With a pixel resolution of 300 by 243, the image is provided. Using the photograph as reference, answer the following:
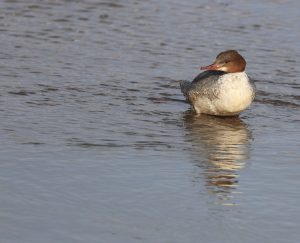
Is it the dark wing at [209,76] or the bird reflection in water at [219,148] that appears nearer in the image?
the bird reflection in water at [219,148]

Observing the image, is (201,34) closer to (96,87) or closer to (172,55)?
(172,55)

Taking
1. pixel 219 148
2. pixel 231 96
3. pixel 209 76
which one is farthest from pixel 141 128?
pixel 209 76

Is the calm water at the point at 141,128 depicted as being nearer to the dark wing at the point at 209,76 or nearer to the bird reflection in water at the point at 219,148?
the bird reflection in water at the point at 219,148

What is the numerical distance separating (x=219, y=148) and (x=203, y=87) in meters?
1.84

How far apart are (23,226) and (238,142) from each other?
348 cm

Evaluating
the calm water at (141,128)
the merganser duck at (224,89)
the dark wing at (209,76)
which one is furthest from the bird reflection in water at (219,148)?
the dark wing at (209,76)

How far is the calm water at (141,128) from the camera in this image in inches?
290

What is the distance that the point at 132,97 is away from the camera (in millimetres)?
11688

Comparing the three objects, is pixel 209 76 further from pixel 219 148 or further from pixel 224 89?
pixel 219 148

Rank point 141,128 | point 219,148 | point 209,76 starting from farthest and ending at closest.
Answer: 1. point 209,76
2. point 141,128
3. point 219,148

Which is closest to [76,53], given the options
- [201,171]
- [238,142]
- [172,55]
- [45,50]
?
[45,50]

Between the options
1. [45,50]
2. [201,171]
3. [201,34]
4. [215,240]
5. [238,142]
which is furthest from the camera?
[201,34]

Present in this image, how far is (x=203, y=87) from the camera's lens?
11438mm

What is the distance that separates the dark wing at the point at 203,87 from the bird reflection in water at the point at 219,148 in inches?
8.8
